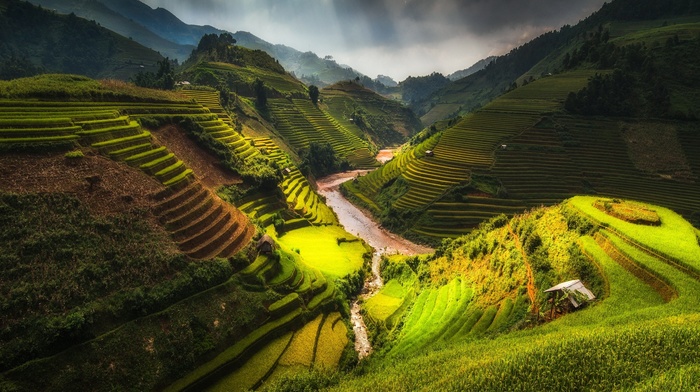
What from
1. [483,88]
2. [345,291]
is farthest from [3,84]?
[483,88]

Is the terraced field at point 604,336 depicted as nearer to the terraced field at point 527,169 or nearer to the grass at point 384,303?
the grass at point 384,303

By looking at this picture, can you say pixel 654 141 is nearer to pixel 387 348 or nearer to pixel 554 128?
pixel 554 128

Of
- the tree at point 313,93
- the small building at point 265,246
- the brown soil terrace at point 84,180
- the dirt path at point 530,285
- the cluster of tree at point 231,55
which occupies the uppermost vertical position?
the cluster of tree at point 231,55

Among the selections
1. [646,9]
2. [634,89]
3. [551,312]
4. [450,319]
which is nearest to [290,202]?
[450,319]

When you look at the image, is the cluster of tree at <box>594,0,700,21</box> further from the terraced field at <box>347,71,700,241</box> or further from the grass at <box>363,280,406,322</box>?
the grass at <box>363,280,406,322</box>

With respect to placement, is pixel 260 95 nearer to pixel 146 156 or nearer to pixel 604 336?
pixel 146 156

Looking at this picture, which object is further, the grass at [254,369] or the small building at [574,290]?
the grass at [254,369]

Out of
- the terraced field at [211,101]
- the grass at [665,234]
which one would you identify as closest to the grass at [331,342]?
the grass at [665,234]
